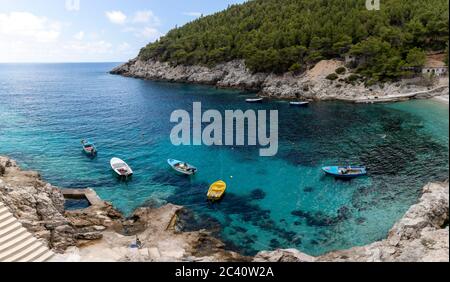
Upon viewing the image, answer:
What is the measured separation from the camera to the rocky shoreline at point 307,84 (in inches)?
2992

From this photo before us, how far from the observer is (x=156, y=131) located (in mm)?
59594

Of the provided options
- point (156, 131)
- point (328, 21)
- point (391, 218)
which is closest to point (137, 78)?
point (328, 21)

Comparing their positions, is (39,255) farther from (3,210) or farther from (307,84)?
(307,84)

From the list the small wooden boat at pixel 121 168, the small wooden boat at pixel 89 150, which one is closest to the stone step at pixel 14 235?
the small wooden boat at pixel 121 168

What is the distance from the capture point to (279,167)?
40906 mm

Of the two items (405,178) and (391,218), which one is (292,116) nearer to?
(405,178)

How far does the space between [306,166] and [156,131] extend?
28832 mm

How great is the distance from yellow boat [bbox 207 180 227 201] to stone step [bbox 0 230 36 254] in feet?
54.0

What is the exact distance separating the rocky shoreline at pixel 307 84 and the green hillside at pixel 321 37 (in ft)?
9.26

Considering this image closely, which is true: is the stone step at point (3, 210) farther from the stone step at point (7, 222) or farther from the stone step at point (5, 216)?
the stone step at point (7, 222)

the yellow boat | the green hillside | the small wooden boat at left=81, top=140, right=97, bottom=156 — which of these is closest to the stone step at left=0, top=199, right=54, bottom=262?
the yellow boat

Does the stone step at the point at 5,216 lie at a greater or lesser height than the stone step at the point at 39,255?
greater

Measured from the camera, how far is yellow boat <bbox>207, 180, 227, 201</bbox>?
1282 inches

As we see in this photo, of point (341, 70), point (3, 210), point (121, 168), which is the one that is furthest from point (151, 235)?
point (341, 70)
